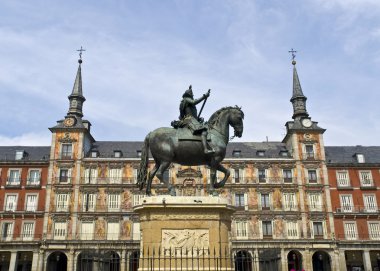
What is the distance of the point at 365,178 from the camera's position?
49.3 metres

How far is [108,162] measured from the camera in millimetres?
48625

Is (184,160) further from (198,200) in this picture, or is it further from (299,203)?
(299,203)

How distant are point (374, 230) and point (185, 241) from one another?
4363cm

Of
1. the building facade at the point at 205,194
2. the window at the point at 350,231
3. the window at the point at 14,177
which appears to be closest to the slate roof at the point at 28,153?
the building facade at the point at 205,194

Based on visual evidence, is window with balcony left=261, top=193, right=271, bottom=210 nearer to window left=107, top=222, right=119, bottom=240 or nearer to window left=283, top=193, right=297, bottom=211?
window left=283, top=193, right=297, bottom=211

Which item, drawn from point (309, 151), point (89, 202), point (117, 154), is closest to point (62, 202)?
point (89, 202)

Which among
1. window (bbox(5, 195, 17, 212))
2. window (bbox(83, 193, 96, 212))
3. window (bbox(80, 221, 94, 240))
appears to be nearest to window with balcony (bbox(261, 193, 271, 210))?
window (bbox(83, 193, 96, 212))

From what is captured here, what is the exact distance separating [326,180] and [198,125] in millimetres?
40819

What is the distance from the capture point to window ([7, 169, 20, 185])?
4853cm

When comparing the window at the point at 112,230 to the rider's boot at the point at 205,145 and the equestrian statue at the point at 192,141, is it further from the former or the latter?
the rider's boot at the point at 205,145

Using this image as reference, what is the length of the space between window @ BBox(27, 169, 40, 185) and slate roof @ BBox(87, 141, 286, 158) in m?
7.54

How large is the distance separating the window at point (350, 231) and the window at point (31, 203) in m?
36.5

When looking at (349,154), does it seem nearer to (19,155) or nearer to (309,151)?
(309,151)

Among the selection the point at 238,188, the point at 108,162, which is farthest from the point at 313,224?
the point at 108,162
